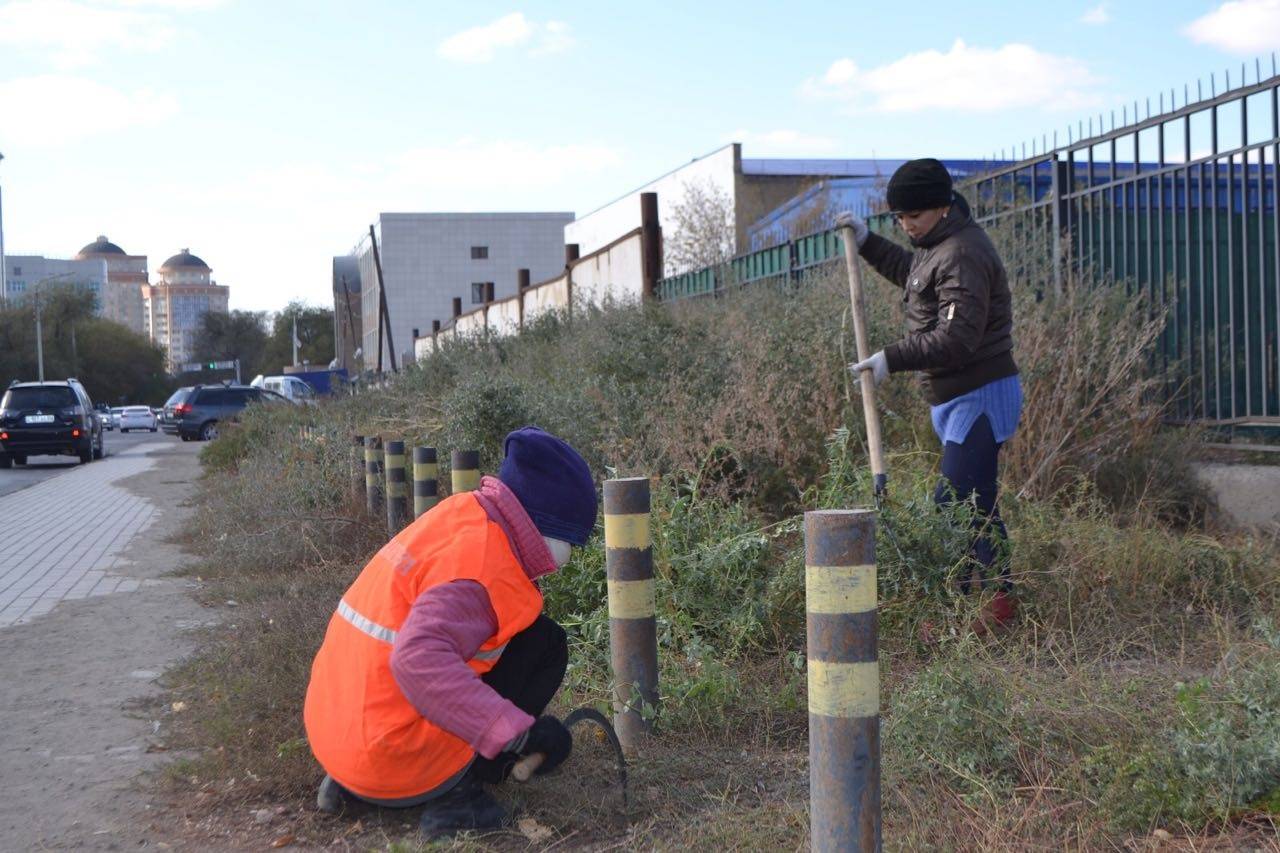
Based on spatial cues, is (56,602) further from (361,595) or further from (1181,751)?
(1181,751)

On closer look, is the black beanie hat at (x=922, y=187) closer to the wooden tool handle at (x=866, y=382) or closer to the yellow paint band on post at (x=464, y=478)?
the wooden tool handle at (x=866, y=382)

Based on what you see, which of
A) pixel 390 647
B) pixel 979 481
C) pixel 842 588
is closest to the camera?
pixel 842 588

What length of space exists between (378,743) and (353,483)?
6549mm

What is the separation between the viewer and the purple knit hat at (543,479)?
10.8 feet

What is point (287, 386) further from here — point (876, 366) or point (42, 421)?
point (876, 366)

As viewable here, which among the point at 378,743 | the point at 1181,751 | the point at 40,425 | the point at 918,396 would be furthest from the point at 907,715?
the point at 40,425

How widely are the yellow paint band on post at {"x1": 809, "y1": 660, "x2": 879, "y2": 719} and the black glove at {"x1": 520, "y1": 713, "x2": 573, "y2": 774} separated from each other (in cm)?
79

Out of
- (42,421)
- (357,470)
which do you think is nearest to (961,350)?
(357,470)

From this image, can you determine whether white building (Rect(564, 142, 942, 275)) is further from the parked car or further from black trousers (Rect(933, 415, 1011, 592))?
the parked car

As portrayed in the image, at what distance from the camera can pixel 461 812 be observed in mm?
3357

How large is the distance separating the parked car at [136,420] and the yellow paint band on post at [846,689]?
56570 mm

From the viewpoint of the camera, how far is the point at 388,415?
12.2 meters

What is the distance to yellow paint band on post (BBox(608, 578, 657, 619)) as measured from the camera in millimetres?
4070

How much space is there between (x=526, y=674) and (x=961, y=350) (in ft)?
7.39
